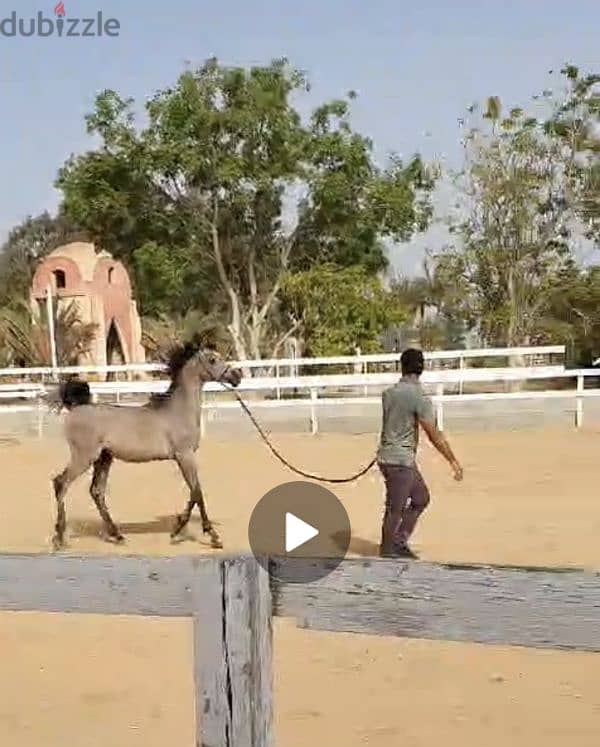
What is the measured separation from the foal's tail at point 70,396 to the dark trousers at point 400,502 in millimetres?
2933

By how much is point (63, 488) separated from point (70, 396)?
2.43 feet

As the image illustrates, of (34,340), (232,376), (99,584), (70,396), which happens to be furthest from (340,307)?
(99,584)

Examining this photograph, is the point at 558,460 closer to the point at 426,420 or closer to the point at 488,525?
the point at 488,525

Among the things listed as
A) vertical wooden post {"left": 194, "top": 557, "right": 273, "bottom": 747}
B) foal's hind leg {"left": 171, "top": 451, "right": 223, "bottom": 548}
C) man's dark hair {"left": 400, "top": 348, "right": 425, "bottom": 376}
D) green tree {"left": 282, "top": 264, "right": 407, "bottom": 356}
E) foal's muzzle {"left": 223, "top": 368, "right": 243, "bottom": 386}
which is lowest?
foal's hind leg {"left": 171, "top": 451, "right": 223, "bottom": 548}

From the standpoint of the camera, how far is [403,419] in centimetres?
647

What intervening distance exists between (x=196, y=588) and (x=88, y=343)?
2934 cm

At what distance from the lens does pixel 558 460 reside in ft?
41.1

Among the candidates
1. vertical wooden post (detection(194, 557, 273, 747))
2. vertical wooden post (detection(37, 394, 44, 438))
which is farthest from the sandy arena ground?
vertical wooden post (detection(37, 394, 44, 438))

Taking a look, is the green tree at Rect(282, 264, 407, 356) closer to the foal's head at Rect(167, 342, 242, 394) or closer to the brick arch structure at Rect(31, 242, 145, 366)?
the brick arch structure at Rect(31, 242, 145, 366)

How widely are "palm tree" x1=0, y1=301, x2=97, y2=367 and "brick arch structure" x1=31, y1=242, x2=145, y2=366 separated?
4.88 feet

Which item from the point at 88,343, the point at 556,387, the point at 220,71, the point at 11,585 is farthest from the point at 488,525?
the point at 88,343

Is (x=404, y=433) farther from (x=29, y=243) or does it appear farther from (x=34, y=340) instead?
(x=29, y=243)

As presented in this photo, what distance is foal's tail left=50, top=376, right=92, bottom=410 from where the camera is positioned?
27.4 feet

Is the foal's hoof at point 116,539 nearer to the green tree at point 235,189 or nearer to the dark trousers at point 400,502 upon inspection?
the dark trousers at point 400,502
